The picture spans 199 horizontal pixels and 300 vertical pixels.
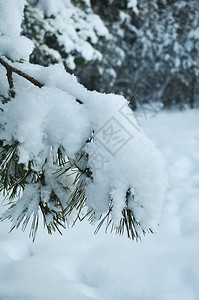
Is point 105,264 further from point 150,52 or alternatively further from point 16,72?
point 150,52

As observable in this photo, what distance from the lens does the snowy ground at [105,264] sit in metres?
1.79

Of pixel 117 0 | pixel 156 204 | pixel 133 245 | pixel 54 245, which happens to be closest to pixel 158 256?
pixel 133 245

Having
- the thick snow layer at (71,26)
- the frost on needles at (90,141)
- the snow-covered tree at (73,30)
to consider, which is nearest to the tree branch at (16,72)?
the frost on needles at (90,141)

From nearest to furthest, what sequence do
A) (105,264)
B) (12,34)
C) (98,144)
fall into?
1. (98,144)
2. (12,34)
3. (105,264)

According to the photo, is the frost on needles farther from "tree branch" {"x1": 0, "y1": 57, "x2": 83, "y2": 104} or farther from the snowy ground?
the snowy ground

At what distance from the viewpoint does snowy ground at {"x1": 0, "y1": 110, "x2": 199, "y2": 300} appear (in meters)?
1.79

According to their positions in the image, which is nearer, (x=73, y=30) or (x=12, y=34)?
(x=12, y=34)

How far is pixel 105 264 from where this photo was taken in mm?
2076

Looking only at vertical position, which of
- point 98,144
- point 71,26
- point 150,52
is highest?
point 150,52

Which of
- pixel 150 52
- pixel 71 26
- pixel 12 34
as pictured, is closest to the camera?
pixel 12 34

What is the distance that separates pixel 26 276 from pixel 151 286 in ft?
2.63

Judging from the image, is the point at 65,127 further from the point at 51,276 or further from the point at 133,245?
the point at 133,245

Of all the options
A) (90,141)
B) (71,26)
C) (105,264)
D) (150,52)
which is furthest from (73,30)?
(90,141)

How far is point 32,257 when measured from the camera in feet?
6.78
